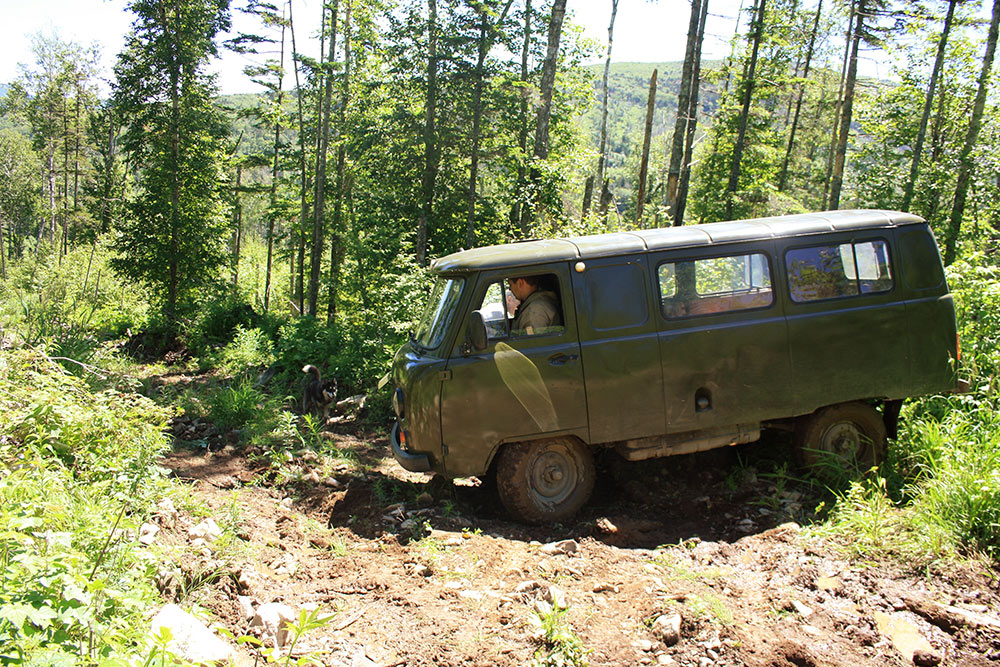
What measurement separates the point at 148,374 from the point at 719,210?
21.0 meters

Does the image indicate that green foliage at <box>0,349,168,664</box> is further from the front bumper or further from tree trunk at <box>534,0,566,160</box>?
tree trunk at <box>534,0,566,160</box>

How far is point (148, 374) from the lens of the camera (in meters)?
13.9

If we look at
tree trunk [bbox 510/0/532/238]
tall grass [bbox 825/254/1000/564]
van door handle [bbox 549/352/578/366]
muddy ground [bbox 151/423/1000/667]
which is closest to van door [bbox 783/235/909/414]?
tall grass [bbox 825/254/1000/564]

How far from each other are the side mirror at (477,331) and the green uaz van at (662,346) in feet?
0.07

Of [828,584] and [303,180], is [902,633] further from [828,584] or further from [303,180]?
[303,180]

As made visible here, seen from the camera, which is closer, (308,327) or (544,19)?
(308,327)

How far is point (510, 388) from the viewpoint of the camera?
5.43 meters

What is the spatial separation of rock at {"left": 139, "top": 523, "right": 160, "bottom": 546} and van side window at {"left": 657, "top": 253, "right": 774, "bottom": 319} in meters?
4.45

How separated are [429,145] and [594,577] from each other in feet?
42.5

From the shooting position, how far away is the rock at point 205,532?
4629 millimetres

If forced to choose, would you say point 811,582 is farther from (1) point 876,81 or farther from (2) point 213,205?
(1) point 876,81

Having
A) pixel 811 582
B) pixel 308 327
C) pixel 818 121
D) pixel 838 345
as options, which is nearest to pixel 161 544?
pixel 811 582

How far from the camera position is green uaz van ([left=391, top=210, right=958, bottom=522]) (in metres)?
5.46

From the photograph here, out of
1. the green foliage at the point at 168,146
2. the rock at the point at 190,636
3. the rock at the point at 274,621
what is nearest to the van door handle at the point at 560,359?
the rock at the point at 274,621
